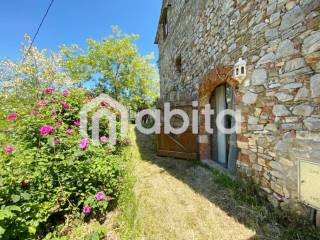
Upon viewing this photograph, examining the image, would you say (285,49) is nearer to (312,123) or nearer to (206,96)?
(312,123)

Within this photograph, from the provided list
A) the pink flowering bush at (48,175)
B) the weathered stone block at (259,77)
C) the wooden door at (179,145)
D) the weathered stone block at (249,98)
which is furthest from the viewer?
the wooden door at (179,145)

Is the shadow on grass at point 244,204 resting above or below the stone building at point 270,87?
below

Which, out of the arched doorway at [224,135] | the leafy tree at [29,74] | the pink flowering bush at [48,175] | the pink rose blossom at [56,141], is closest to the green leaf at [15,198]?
the pink flowering bush at [48,175]

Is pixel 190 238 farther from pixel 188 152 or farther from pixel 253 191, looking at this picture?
pixel 188 152

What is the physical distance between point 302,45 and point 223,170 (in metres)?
2.59

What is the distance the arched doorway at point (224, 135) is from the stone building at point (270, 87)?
22mm

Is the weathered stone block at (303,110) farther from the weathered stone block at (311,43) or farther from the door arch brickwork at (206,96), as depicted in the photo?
the door arch brickwork at (206,96)

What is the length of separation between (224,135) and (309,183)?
2134mm

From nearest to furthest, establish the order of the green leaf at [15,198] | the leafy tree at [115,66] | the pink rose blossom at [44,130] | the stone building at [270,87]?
1. the green leaf at [15,198]
2. the stone building at [270,87]
3. the pink rose blossom at [44,130]
4. the leafy tree at [115,66]

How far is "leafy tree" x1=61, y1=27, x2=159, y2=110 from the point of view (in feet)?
40.1

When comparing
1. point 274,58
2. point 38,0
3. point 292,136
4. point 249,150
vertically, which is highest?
point 38,0

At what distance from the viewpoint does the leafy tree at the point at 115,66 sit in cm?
1222

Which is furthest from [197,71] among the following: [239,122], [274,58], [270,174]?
[270,174]

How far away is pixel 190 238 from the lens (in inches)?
79.7
